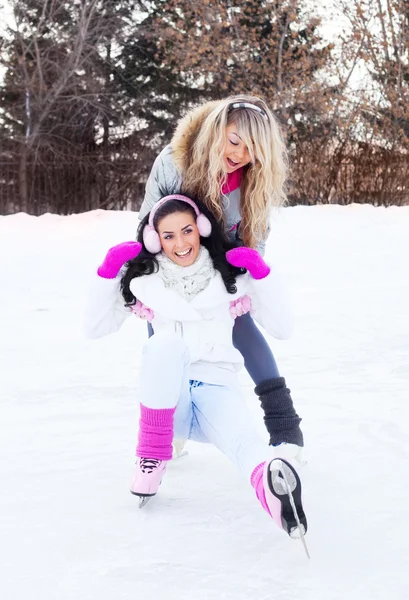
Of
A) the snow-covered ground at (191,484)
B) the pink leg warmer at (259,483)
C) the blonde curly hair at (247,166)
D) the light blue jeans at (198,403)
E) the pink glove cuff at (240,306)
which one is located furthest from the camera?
the blonde curly hair at (247,166)

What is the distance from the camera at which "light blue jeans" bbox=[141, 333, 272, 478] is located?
1.63 m

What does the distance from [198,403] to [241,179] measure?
0.70m

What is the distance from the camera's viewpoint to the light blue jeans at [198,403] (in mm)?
1633

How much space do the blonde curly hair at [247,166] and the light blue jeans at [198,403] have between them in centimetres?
48

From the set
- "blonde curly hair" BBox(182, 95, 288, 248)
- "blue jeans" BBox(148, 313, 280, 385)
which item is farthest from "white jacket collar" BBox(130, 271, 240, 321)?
"blonde curly hair" BBox(182, 95, 288, 248)

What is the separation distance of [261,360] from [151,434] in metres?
0.42

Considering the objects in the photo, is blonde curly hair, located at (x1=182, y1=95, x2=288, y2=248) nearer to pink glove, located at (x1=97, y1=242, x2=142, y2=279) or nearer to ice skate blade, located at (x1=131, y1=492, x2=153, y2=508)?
pink glove, located at (x1=97, y1=242, x2=142, y2=279)

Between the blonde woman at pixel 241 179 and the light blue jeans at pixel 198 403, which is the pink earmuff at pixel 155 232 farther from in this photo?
the light blue jeans at pixel 198 403

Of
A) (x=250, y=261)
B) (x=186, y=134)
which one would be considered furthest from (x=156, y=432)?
(x=186, y=134)

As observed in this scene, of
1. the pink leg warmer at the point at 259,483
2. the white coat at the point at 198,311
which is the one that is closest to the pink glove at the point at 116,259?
the white coat at the point at 198,311

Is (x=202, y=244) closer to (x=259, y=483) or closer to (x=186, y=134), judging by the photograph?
Result: (x=186, y=134)

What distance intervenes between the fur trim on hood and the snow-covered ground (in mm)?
819

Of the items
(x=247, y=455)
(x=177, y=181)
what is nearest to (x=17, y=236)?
(x=177, y=181)

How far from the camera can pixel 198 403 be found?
5.79 ft
